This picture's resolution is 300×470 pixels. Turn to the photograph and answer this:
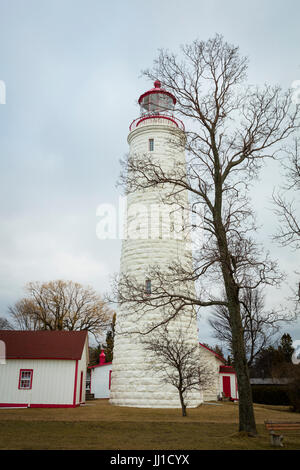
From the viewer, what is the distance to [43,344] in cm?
2103

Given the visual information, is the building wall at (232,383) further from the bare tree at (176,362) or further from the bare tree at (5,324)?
the bare tree at (5,324)

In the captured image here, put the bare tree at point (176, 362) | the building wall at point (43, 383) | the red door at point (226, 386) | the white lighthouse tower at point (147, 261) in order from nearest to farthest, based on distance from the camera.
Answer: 1. the bare tree at point (176, 362)
2. the white lighthouse tower at point (147, 261)
3. the building wall at point (43, 383)
4. the red door at point (226, 386)

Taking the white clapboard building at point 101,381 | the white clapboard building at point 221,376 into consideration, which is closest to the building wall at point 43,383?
the white clapboard building at point 101,381

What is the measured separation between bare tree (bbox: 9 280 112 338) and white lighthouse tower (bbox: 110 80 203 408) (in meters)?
22.6

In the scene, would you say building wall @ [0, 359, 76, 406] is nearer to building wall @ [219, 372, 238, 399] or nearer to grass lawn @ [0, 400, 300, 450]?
grass lawn @ [0, 400, 300, 450]

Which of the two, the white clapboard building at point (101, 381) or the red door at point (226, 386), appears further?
the white clapboard building at point (101, 381)

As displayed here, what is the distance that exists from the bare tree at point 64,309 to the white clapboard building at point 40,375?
19.6m

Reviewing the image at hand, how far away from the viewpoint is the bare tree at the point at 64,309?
40469 millimetres

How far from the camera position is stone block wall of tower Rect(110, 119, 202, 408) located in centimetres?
1758

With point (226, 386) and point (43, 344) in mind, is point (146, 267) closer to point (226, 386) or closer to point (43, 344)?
point (43, 344)

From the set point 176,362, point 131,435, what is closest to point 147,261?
point 176,362

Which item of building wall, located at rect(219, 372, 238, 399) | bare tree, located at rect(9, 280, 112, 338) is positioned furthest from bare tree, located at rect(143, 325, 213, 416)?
bare tree, located at rect(9, 280, 112, 338)

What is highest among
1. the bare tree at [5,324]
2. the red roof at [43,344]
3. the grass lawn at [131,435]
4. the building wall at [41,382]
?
the bare tree at [5,324]
